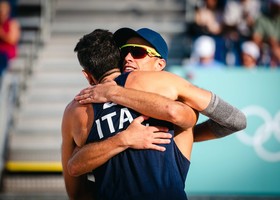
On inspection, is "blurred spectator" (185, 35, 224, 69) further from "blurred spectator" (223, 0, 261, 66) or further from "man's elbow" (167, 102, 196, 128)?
"man's elbow" (167, 102, 196, 128)

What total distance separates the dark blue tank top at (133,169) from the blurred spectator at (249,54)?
19.3 ft

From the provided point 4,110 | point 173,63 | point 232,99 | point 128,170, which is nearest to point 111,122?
point 128,170

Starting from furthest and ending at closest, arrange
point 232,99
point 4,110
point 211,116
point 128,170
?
point 4,110 → point 232,99 → point 211,116 → point 128,170

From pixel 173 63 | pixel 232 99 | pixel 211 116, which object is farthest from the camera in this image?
pixel 173 63

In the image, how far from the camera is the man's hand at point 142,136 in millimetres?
3873

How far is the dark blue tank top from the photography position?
3.83 meters

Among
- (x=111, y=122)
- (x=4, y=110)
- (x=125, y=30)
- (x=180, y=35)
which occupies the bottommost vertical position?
(x=4, y=110)

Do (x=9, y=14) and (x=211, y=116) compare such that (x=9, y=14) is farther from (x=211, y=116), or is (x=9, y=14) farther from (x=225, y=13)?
(x=211, y=116)

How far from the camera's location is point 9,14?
10992 mm

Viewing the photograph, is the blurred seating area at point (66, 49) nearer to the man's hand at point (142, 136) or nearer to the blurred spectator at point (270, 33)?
the blurred spectator at point (270, 33)

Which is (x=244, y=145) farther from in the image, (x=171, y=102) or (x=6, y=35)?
(x=171, y=102)

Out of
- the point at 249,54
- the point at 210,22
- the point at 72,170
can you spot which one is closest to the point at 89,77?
the point at 72,170

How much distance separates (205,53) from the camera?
31.3ft

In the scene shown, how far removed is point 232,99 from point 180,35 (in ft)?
8.50
